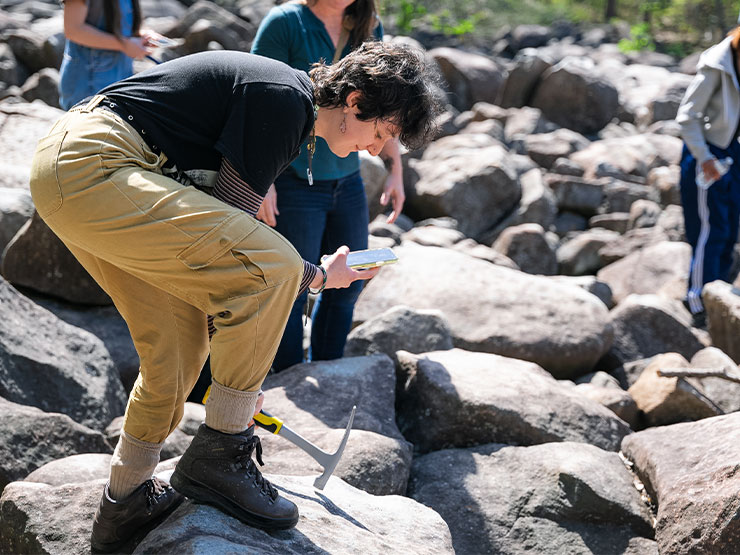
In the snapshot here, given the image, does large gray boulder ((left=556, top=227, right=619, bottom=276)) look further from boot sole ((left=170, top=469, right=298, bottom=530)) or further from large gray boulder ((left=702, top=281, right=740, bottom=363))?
boot sole ((left=170, top=469, right=298, bottom=530))

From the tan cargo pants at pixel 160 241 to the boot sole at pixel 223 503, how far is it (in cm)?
24

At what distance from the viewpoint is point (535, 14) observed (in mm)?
29234

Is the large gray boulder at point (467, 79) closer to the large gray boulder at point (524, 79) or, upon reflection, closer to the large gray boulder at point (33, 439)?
the large gray boulder at point (524, 79)

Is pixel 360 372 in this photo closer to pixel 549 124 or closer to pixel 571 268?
pixel 571 268

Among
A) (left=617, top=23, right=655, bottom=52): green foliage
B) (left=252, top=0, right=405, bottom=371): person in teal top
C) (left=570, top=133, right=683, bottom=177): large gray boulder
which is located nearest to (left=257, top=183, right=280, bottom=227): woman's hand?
(left=252, top=0, right=405, bottom=371): person in teal top

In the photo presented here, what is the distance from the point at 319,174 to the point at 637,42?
872 inches

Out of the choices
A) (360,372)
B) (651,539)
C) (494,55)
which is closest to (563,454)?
(651,539)

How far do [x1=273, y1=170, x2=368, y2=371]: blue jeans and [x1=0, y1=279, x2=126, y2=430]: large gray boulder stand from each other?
76 cm

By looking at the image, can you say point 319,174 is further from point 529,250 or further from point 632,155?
point 632,155

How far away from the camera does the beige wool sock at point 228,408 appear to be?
2336 mm

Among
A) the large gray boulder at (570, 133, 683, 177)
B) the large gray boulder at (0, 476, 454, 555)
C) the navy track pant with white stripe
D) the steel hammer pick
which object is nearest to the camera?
the large gray boulder at (0, 476, 454, 555)

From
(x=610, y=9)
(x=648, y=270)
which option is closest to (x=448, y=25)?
(x=610, y=9)

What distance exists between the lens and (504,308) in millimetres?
5004

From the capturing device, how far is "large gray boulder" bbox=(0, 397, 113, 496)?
312 centimetres
